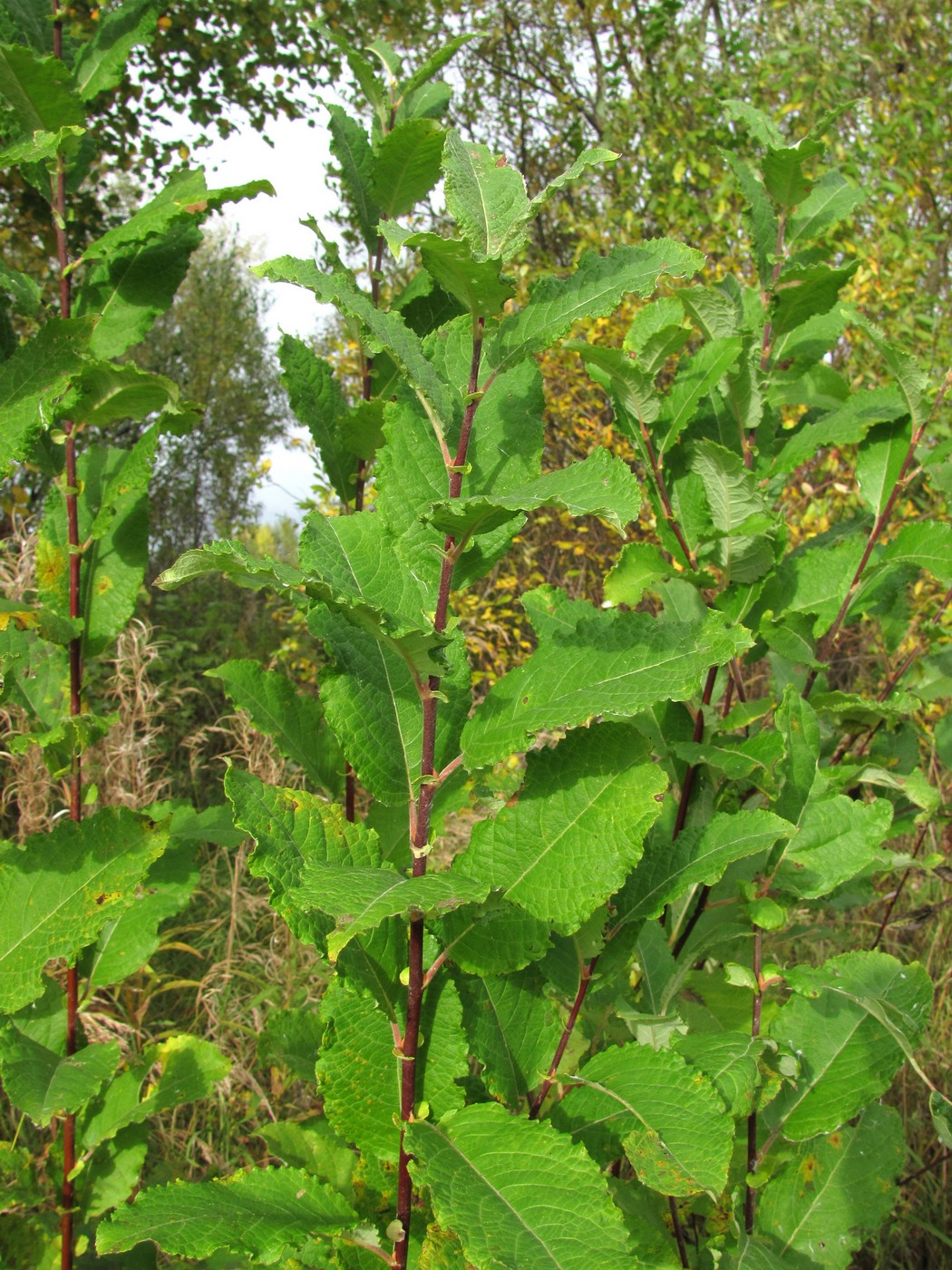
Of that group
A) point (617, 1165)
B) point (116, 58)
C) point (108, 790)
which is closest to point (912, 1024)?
point (617, 1165)

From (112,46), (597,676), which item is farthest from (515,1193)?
(112,46)

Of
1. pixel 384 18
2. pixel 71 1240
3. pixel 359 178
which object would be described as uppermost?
pixel 384 18

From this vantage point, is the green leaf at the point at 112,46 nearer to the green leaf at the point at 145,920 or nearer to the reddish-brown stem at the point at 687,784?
the green leaf at the point at 145,920

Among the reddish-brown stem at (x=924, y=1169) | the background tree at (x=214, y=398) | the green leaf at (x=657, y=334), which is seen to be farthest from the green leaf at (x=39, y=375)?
the background tree at (x=214, y=398)

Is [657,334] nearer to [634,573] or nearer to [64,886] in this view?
[634,573]

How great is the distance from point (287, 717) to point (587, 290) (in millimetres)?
612

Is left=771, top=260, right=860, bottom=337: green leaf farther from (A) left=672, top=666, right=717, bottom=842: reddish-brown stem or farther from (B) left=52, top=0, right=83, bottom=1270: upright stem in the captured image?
(B) left=52, top=0, right=83, bottom=1270: upright stem

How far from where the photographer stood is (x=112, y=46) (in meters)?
1.36

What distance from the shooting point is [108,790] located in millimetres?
3752

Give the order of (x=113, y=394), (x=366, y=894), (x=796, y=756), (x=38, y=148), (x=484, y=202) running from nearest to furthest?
1. (x=366, y=894)
2. (x=484, y=202)
3. (x=796, y=756)
4. (x=38, y=148)
5. (x=113, y=394)

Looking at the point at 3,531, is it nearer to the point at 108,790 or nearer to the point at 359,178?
the point at 108,790

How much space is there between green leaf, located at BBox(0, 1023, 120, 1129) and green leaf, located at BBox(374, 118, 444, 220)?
46.4 inches

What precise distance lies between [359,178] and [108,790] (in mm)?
3039

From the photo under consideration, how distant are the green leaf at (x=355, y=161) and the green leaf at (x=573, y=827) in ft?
2.44
